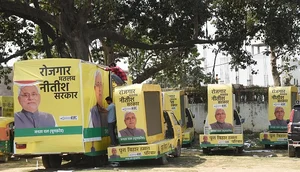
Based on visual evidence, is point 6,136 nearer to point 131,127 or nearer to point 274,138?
point 131,127

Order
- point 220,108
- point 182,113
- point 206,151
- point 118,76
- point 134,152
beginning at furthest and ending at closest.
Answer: point 182,113 < point 206,151 < point 220,108 < point 118,76 < point 134,152

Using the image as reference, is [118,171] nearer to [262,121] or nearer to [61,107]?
[61,107]

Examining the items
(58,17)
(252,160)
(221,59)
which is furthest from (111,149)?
(221,59)

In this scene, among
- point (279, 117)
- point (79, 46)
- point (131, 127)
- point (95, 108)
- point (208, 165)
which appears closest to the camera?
point (131, 127)

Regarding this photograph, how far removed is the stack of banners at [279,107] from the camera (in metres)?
20.5

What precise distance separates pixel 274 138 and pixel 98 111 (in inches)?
357

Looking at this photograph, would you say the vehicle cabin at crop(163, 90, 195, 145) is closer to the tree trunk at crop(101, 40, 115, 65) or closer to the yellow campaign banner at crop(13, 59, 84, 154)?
the tree trunk at crop(101, 40, 115, 65)

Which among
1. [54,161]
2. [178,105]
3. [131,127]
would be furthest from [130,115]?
[178,105]

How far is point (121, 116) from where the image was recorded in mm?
13656

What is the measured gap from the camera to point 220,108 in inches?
712

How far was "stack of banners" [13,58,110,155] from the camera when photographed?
511 inches

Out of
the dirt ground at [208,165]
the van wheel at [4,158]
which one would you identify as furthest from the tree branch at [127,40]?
the van wheel at [4,158]

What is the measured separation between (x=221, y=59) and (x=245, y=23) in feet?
108

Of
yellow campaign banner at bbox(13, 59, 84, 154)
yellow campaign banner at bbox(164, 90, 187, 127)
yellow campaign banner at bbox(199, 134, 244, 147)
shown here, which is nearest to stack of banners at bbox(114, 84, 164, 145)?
yellow campaign banner at bbox(13, 59, 84, 154)
